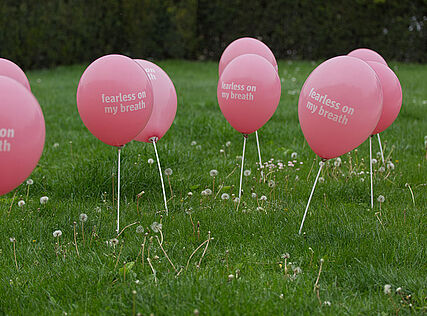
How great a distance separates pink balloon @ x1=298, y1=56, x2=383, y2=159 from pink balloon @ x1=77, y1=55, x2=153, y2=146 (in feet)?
3.30

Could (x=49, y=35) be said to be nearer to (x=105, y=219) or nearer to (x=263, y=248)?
(x=105, y=219)

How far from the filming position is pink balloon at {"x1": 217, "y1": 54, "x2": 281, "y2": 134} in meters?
3.32

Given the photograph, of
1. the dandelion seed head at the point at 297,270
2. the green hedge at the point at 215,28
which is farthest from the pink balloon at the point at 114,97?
the green hedge at the point at 215,28

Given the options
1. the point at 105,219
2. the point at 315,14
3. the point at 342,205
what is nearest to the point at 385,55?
the point at 315,14

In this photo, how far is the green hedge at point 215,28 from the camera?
11.8m

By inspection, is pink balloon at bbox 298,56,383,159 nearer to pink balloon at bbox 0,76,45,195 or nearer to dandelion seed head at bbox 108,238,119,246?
dandelion seed head at bbox 108,238,119,246

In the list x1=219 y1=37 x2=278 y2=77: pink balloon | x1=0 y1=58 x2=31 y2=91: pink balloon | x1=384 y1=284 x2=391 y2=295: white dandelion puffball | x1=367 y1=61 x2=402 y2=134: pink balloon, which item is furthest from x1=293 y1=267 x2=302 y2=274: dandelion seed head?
x1=219 y1=37 x2=278 y2=77: pink balloon

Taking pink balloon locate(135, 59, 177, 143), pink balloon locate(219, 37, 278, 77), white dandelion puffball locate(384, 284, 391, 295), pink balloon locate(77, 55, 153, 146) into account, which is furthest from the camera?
pink balloon locate(219, 37, 278, 77)

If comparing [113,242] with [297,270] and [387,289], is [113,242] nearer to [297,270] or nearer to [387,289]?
[297,270]

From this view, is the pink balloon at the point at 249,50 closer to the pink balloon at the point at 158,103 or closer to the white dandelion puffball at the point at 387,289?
the pink balloon at the point at 158,103

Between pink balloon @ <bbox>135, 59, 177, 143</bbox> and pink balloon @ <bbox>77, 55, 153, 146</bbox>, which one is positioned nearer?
pink balloon @ <bbox>77, 55, 153, 146</bbox>

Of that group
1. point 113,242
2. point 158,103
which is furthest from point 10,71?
point 113,242

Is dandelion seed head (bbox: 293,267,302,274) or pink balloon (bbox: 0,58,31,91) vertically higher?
pink balloon (bbox: 0,58,31,91)

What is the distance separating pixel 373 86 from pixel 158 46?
11.4 meters
